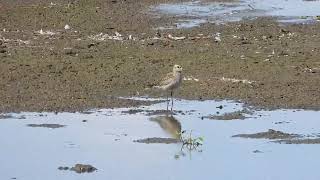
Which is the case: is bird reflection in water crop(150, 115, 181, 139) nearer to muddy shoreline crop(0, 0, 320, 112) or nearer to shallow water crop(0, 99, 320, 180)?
shallow water crop(0, 99, 320, 180)

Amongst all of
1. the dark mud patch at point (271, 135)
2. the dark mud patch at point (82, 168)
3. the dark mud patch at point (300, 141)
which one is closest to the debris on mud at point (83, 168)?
the dark mud patch at point (82, 168)

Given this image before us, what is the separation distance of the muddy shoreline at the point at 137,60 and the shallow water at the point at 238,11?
561 millimetres

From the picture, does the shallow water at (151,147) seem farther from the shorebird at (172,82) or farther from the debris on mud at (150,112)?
the shorebird at (172,82)

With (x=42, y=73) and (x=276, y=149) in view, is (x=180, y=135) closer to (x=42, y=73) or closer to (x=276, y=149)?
(x=276, y=149)

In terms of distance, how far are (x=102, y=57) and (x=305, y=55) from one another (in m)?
3.59

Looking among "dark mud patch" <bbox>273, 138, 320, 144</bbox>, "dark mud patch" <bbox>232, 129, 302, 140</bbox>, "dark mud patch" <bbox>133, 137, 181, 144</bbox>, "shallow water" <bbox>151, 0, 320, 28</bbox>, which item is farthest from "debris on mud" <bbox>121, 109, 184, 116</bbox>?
"shallow water" <bbox>151, 0, 320, 28</bbox>

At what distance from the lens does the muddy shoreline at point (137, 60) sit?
52.4 ft

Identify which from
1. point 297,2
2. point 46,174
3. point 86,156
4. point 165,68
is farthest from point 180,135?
point 297,2

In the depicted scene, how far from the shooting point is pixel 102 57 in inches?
753

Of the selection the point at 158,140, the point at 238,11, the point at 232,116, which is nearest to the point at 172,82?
the point at 232,116

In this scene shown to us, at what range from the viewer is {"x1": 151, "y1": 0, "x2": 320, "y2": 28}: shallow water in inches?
956

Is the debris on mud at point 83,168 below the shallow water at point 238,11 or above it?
above

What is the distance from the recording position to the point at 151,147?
12820mm

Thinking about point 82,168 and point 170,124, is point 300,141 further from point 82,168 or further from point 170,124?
point 82,168
